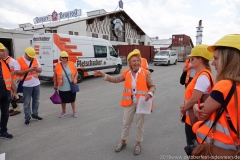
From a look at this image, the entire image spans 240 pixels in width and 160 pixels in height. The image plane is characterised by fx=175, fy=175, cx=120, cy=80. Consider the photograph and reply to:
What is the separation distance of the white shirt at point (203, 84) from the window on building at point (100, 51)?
31.7 feet

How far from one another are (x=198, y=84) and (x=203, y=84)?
5cm

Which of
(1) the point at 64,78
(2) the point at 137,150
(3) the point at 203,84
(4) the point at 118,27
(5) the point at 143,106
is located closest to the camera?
(3) the point at 203,84

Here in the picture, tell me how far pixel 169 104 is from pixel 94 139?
3.29m

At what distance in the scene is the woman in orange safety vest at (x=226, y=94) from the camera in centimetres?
130

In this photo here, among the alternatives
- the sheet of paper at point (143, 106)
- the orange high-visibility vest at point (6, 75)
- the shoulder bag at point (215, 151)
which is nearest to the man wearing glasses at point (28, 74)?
the orange high-visibility vest at point (6, 75)

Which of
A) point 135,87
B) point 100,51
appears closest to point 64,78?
point 135,87

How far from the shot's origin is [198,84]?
6.38 feet

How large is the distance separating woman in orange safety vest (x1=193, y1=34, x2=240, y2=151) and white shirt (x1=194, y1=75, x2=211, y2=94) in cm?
52

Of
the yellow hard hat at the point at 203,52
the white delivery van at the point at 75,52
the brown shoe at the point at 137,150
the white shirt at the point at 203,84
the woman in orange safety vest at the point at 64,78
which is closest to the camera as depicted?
the white shirt at the point at 203,84

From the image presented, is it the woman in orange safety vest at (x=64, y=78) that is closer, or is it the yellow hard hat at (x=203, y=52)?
the yellow hard hat at (x=203, y=52)

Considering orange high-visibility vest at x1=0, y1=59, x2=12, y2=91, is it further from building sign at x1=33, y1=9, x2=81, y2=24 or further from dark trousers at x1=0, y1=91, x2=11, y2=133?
building sign at x1=33, y1=9, x2=81, y2=24

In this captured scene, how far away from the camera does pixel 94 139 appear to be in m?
3.62

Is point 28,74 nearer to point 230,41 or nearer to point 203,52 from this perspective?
point 203,52

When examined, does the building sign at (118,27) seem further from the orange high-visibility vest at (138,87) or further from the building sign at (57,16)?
the orange high-visibility vest at (138,87)
